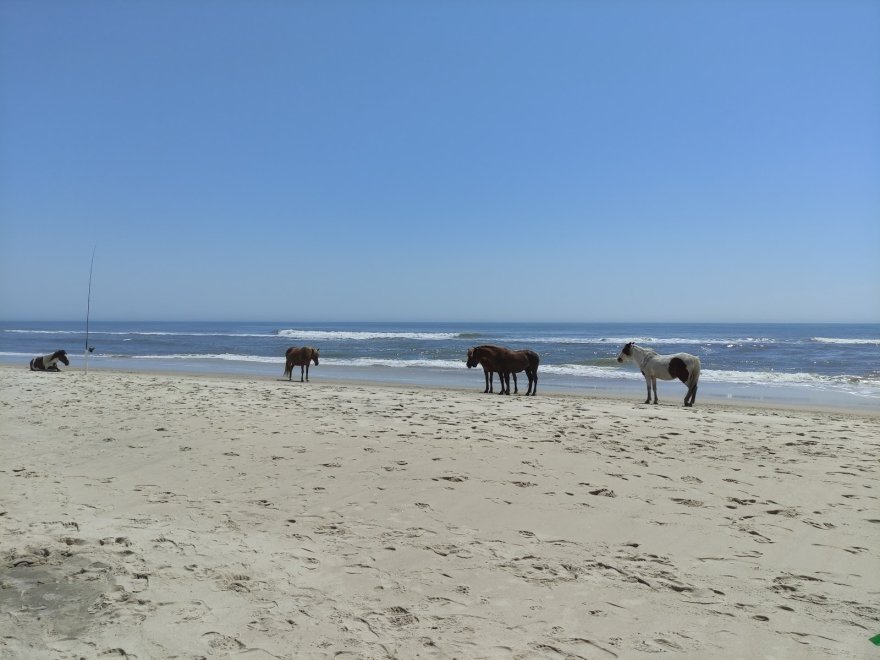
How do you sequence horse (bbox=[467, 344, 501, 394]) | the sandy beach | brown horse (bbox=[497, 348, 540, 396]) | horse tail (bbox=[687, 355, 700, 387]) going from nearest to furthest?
1. the sandy beach
2. horse tail (bbox=[687, 355, 700, 387])
3. brown horse (bbox=[497, 348, 540, 396])
4. horse (bbox=[467, 344, 501, 394])

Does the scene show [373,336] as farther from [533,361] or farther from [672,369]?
[672,369]

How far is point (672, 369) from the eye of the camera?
43.7ft

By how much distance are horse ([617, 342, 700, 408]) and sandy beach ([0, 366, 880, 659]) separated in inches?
182

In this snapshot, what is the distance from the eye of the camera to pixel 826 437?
8.48 meters

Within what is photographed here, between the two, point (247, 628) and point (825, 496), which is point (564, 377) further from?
point (247, 628)

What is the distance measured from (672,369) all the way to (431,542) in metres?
10.6

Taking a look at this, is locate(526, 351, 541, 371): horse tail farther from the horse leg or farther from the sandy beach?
the sandy beach

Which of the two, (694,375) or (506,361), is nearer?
(694,375)

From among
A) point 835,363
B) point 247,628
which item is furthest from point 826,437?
point 835,363

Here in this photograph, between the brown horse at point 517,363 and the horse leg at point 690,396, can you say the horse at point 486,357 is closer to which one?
the brown horse at point 517,363

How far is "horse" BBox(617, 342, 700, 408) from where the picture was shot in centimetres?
1304

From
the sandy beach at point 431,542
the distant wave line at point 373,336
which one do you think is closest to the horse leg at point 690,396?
the sandy beach at point 431,542

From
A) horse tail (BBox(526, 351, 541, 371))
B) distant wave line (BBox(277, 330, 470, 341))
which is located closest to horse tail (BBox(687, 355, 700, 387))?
horse tail (BBox(526, 351, 541, 371))

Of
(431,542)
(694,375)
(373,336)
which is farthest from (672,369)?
(373,336)
